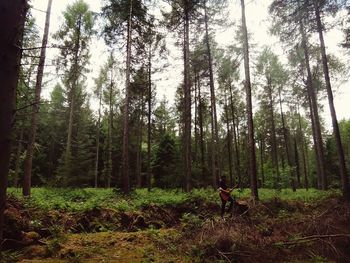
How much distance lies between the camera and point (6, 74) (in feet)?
8.35

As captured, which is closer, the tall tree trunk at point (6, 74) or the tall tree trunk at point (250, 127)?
the tall tree trunk at point (6, 74)

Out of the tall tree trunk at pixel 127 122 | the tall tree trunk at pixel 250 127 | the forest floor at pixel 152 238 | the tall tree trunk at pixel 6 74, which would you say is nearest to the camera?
the tall tree trunk at pixel 6 74

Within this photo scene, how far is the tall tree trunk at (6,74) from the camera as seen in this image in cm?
250

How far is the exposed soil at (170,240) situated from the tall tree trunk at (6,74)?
409 cm

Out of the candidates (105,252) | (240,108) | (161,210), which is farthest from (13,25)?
(240,108)

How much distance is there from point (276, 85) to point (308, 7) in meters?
17.1

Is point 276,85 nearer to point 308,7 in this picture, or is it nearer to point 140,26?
point 308,7

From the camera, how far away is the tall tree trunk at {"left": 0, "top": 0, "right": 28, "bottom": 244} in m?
2.50

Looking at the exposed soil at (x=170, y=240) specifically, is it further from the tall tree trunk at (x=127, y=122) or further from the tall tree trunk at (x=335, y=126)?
the tall tree trunk at (x=127, y=122)

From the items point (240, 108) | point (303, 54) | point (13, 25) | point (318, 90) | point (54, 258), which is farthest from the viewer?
point (240, 108)

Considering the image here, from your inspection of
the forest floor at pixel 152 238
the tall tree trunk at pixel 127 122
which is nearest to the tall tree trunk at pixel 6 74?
the forest floor at pixel 152 238

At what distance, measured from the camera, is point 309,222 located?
7898 mm

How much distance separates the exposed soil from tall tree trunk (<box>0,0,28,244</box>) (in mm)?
4086

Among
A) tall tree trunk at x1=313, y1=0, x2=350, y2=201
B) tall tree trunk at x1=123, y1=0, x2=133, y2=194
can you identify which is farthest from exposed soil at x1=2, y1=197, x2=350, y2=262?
tall tree trunk at x1=123, y1=0, x2=133, y2=194
